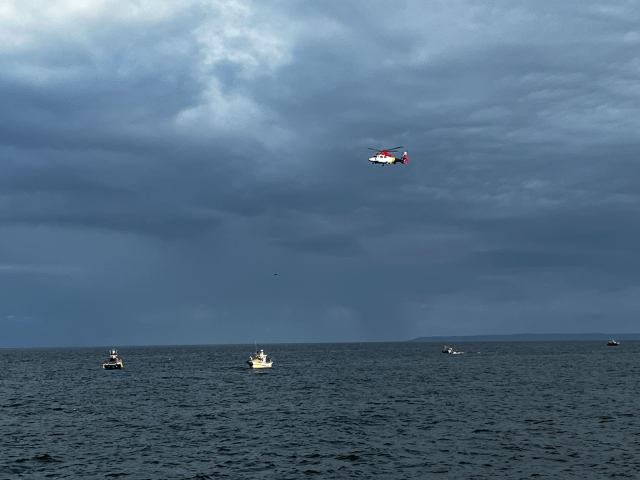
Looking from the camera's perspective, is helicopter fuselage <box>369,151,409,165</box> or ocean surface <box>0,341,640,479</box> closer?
ocean surface <box>0,341,640,479</box>

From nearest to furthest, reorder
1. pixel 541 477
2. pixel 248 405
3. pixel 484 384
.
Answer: pixel 541 477 < pixel 248 405 < pixel 484 384

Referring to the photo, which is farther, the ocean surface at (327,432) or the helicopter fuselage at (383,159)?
the helicopter fuselage at (383,159)

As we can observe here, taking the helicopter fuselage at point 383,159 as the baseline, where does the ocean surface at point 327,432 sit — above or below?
below

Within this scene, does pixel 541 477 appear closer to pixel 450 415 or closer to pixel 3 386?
pixel 450 415

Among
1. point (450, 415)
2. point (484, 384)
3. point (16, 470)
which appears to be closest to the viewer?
point (16, 470)

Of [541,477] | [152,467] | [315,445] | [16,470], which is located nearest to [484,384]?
[315,445]

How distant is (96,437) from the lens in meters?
59.2

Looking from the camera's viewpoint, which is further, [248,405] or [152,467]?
[248,405]

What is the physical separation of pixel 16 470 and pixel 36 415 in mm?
33106

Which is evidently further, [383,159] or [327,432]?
[383,159]

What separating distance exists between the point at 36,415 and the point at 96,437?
2135 cm

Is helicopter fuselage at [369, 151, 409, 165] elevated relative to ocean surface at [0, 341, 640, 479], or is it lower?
elevated

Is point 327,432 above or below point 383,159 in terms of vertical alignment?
below

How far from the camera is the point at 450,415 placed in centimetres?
6931
